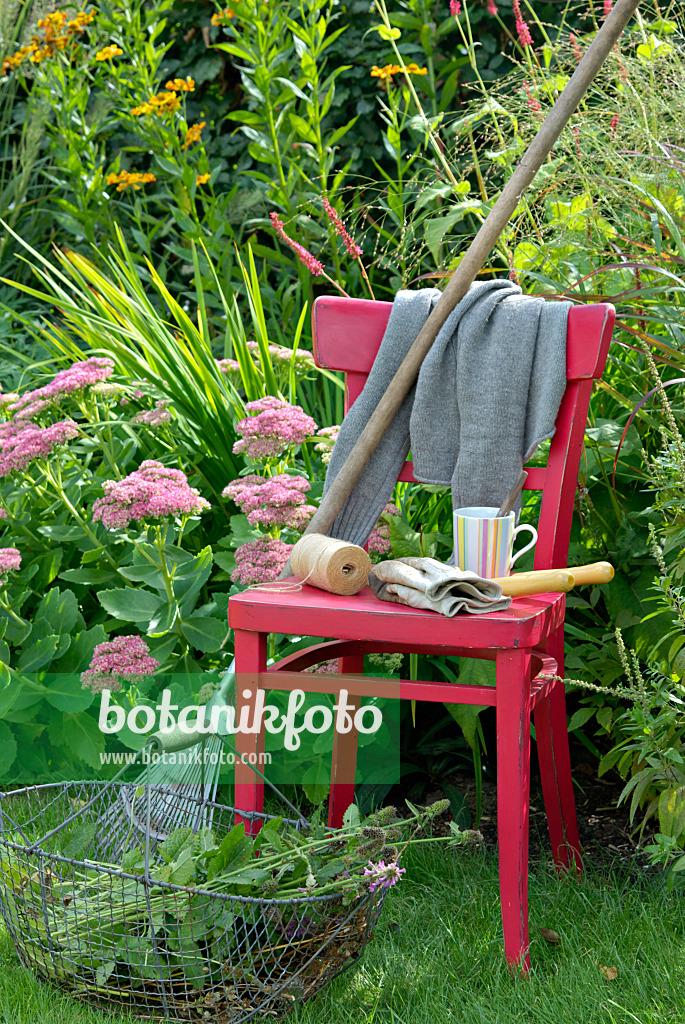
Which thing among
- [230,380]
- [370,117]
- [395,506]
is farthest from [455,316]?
[370,117]

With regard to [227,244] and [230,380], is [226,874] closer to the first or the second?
[230,380]

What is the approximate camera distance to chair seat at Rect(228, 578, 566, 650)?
1.40 m

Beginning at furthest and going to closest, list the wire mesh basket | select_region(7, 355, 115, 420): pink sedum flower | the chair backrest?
select_region(7, 355, 115, 420): pink sedum flower → the chair backrest → the wire mesh basket

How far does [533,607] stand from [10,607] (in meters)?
1.16

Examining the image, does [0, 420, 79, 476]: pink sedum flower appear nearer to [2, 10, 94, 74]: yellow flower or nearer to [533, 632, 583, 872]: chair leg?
[533, 632, 583, 872]: chair leg

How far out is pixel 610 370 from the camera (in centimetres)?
216

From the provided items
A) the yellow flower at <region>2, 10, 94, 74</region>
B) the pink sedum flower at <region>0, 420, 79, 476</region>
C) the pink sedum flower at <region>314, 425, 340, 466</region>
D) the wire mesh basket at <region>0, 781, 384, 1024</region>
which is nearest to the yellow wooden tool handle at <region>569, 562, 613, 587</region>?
the wire mesh basket at <region>0, 781, 384, 1024</region>

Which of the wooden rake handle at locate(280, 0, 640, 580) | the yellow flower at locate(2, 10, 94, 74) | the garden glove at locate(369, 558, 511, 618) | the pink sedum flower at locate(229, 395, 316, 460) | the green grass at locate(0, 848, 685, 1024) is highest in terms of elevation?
the yellow flower at locate(2, 10, 94, 74)

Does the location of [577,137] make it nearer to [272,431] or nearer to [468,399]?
[468,399]

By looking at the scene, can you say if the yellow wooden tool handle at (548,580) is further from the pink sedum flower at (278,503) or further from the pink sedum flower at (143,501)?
the pink sedum flower at (143,501)

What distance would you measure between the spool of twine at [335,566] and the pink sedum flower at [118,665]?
0.39 metres

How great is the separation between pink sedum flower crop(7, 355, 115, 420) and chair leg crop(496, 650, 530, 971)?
3.59 feet

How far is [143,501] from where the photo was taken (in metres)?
1.84

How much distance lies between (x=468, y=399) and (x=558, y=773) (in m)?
0.68
